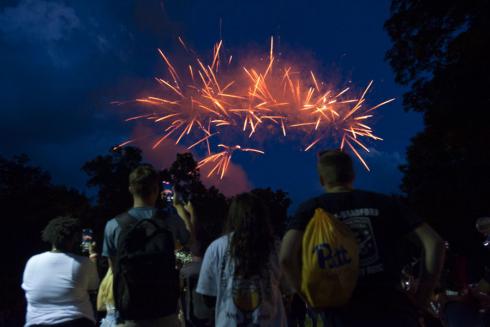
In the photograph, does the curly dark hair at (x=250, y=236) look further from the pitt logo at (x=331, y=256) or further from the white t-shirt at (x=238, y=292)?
the pitt logo at (x=331, y=256)

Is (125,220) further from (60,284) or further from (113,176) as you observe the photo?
(113,176)

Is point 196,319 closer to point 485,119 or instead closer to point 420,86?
point 485,119

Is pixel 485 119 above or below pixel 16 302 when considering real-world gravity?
above

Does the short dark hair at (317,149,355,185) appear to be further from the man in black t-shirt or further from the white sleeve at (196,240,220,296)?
the white sleeve at (196,240,220,296)

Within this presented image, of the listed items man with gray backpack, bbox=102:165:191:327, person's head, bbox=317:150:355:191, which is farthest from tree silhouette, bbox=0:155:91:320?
person's head, bbox=317:150:355:191

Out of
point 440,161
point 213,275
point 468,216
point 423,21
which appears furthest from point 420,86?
point 213,275

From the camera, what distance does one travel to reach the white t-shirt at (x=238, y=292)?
3830 mm

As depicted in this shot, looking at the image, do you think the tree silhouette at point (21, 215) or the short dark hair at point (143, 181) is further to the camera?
the tree silhouette at point (21, 215)

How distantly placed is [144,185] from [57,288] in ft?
3.54

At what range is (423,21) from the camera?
1692 cm

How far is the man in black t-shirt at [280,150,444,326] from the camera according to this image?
2754 millimetres

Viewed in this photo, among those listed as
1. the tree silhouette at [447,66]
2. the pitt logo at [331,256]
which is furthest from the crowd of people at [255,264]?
the tree silhouette at [447,66]

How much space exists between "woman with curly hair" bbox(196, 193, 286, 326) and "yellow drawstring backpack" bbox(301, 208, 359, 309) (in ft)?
3.86

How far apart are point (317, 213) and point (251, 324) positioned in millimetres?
1376
